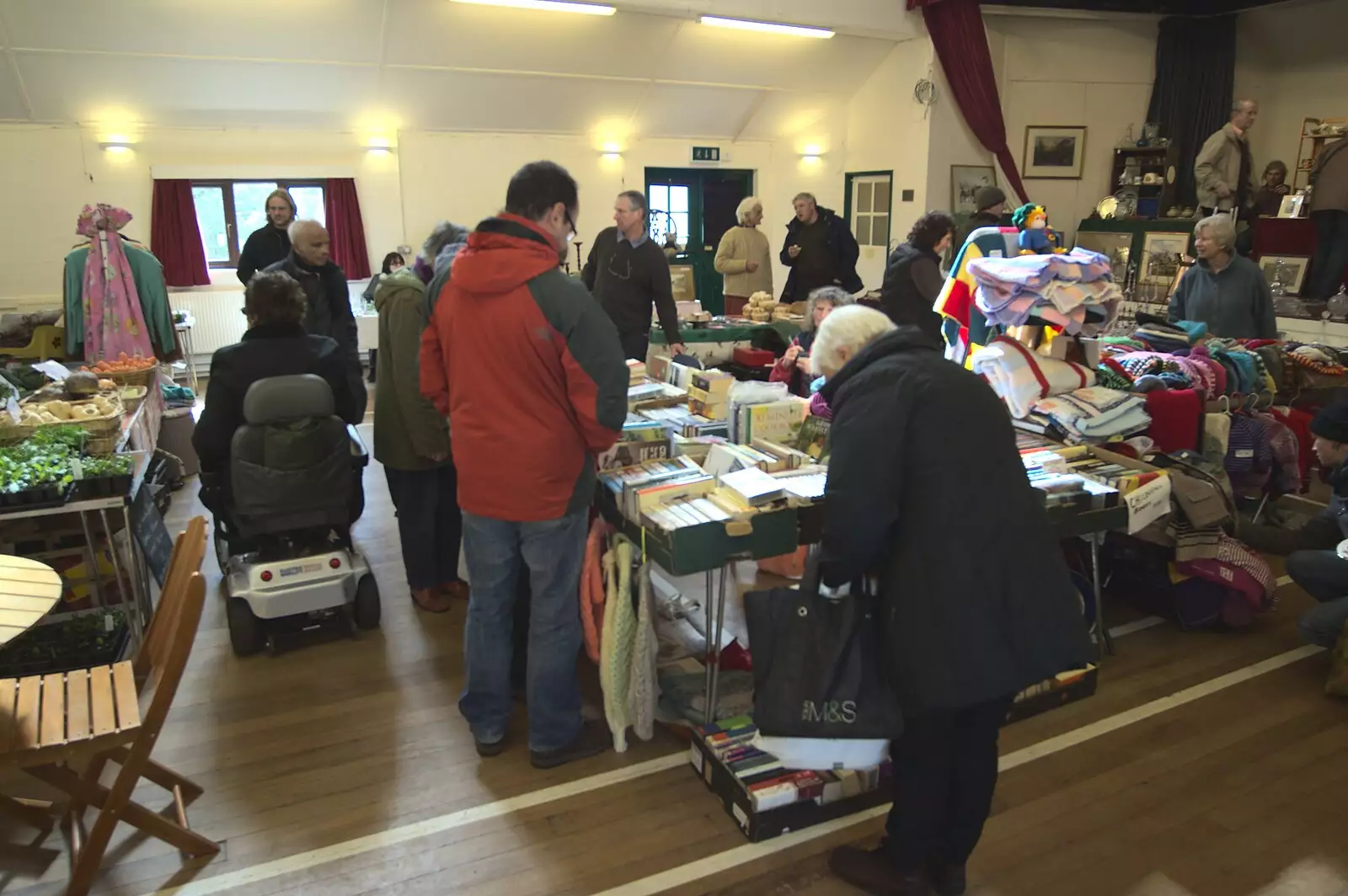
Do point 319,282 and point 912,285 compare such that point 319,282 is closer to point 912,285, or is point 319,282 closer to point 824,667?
point 912,285

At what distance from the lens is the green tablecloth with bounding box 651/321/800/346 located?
588cm

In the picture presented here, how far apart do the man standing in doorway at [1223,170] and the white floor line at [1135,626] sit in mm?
6234

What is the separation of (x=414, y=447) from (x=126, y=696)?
4.72 feet

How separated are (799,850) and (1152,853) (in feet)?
3.12

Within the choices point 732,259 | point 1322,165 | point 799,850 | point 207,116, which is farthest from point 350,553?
point 1322,165

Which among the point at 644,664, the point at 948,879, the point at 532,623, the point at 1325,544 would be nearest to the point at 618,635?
the point at 644,664

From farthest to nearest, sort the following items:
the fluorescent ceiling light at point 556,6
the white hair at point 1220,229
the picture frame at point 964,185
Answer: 1. the picture frame at point 964,185
2. the fluorescent ceiling light at point 556,6
3. the white hair at point 1220,229

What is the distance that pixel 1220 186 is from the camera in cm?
827

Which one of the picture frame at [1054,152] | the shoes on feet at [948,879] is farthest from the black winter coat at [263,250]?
the picture frame at [1054,152]

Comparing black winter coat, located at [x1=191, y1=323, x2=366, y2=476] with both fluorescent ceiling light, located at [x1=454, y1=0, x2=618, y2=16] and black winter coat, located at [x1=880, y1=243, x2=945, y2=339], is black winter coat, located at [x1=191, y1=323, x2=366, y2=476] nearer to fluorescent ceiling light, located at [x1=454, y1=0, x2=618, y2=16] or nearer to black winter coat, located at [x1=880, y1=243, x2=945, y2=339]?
black winter coat, located at [x1=880, y1=243, x2=945, y2=339]

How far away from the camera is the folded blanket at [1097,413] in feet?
11.5

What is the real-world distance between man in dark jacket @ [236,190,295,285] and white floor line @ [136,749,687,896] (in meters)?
3.66

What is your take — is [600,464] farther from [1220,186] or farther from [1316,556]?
[1220,186]

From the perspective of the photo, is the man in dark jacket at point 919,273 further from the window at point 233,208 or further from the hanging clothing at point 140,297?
the window at point 233,208
